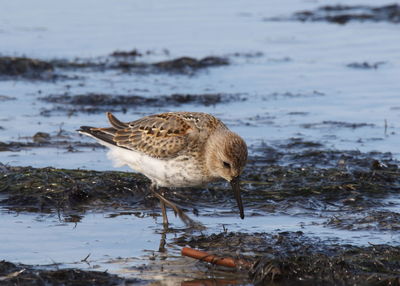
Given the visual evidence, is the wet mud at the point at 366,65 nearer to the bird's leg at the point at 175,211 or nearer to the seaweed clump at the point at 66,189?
the seaweed clump at the point at 66,189

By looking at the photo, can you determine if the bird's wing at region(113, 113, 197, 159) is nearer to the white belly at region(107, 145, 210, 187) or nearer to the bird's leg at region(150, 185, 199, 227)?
the white belly at region(107, 145, 210, 187)

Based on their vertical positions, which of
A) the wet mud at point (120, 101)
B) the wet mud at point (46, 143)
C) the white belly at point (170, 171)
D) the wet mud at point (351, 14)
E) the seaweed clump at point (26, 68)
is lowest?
the wet mud at point (46, 143)

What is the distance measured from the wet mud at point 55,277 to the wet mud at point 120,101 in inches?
257

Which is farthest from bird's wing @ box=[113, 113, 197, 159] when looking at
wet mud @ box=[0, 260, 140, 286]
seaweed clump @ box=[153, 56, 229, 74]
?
seaweed clump @ box=[153, 56, 229, 74]

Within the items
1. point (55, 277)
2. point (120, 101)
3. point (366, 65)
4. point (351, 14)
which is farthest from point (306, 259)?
point (351, 14)

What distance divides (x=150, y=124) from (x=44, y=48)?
8588 mm

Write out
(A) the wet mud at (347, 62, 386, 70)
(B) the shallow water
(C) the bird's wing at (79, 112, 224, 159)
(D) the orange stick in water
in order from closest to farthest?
1. (D) the orange stick in water
2. (B) the shallow water
3. (C) the bird's wing at (79, 112, 224, 159)
4. (A) the wet mud at (347, 62, 386, 70)

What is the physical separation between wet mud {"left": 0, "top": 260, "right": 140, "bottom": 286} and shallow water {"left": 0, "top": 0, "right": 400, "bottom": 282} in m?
0.28

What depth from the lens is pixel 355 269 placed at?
6.14 metres

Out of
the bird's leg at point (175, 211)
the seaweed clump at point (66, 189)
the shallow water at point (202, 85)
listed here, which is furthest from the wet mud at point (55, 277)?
the seaweed clump at point (66, 189)

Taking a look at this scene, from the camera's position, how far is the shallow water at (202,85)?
729 centimetres

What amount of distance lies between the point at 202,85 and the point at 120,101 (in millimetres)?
1913

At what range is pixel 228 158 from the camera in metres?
7.55

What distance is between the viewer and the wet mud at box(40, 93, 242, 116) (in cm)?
1255
